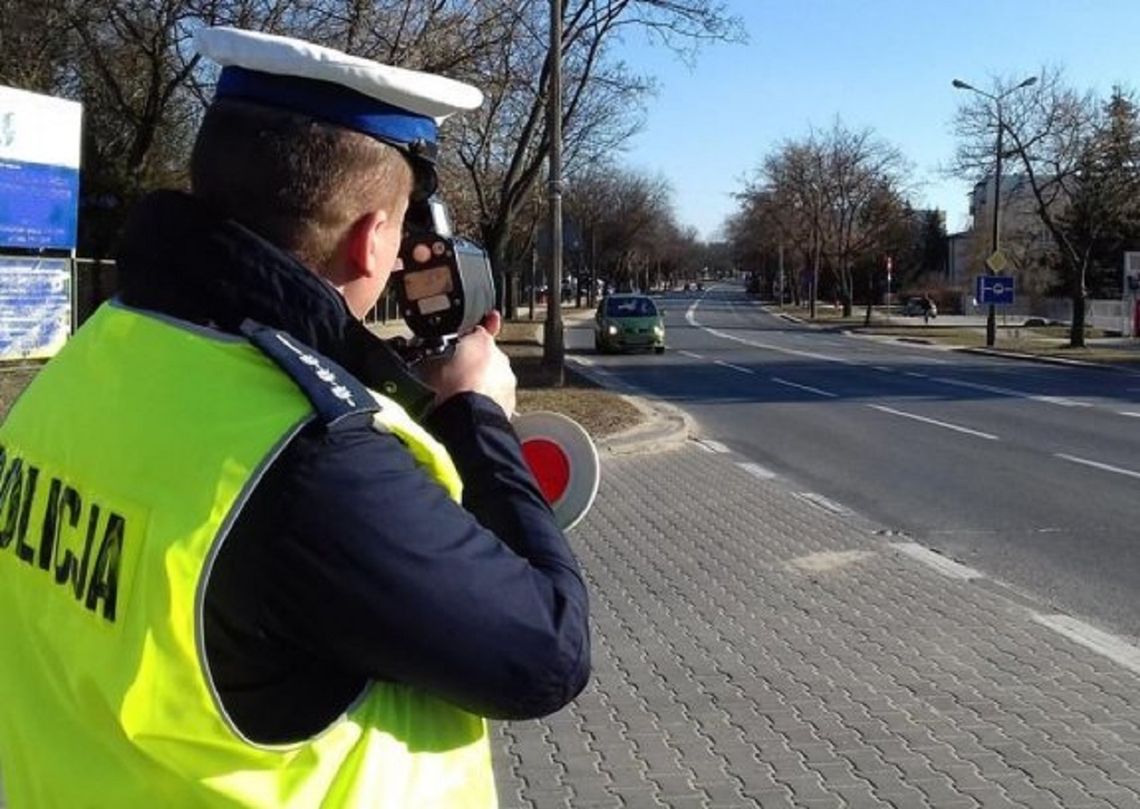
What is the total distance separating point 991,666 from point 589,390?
561 inches

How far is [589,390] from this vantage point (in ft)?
65.0

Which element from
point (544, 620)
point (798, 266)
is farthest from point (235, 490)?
point (798, 266)

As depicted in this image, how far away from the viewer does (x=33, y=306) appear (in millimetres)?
17312

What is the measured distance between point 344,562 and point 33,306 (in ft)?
57.2

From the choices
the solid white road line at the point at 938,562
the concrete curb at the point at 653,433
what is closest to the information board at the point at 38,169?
the concrete curb at the point at 653,433

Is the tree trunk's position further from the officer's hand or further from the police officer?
the police officer

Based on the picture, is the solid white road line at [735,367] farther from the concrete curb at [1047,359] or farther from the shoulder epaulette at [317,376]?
the shoulder epaulette at [317,376]

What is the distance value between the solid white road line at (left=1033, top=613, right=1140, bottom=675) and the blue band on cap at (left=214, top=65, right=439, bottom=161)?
201 inches

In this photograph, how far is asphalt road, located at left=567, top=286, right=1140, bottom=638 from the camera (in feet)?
28.1

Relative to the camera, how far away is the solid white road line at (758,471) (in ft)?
40.4

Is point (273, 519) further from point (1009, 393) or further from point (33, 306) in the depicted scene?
point (1009, 393)

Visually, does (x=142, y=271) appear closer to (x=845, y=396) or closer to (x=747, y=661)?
(x=747, y=661)

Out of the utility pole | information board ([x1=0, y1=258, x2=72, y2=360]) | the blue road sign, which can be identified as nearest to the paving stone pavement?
information board ([x1=0, y1=258, x2=72, y2=360])

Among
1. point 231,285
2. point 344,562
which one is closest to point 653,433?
point 231,285
